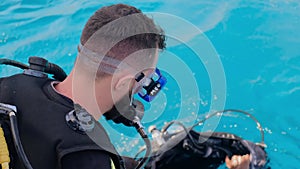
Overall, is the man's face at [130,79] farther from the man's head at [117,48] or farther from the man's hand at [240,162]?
the man's hand at [240,162]

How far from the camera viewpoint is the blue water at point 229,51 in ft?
A: 12.7

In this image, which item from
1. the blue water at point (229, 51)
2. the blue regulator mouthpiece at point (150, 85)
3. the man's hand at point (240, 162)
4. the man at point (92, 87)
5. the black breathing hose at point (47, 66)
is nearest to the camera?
the man at point (92, 87)

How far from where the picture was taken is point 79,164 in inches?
61.0

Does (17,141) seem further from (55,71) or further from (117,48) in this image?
(55,71)

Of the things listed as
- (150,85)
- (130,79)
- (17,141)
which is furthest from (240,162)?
(17,141)

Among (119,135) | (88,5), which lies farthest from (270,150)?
(88,5)

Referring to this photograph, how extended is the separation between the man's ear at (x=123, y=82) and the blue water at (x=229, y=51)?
115cm

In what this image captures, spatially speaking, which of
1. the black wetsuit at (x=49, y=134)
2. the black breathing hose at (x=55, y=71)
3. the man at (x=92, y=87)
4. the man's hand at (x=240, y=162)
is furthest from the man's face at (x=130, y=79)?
the man's hand at (x=240, y=162)

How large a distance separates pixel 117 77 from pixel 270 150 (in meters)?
2.34

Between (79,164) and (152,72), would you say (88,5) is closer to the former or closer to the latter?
(152,72)

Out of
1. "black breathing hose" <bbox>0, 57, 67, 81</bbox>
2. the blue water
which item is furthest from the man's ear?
the blue water

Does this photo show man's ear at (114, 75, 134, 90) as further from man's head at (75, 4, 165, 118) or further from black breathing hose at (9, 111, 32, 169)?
black breathing hose at (9, 111, 32, 169)

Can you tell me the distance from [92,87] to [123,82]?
0.47ft

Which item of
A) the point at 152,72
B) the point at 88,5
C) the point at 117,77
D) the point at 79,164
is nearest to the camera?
the point at 79,164
